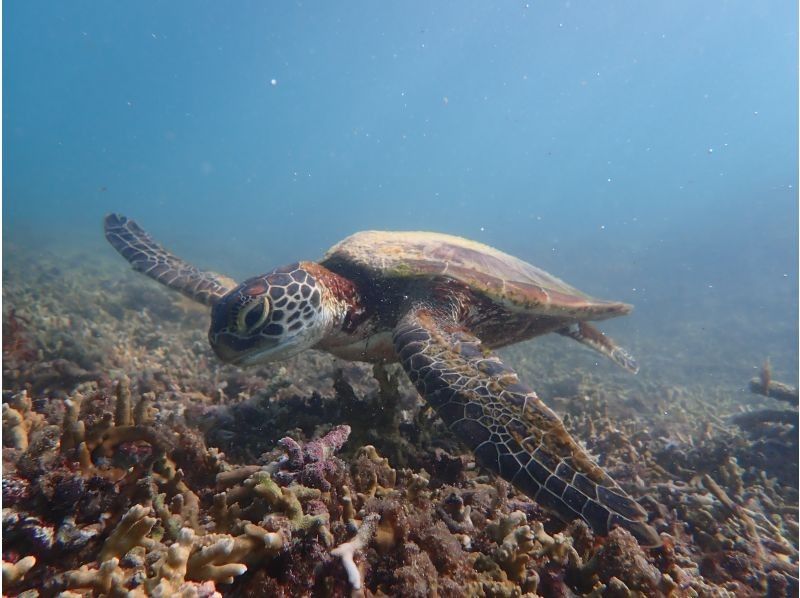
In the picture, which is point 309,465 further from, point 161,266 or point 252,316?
point 161,266

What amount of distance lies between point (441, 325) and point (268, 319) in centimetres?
157

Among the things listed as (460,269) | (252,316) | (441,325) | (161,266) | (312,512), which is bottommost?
(312,512)

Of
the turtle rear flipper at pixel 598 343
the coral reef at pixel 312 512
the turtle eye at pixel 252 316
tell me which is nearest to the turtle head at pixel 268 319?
the turtle eye at pixel 252 316

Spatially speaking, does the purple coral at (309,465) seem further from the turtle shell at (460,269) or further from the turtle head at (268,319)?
the turtle shell at (460,269)

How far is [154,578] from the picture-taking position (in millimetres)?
1304

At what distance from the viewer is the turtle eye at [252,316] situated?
10.7 ft

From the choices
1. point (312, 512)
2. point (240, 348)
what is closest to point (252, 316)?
point (240, 348)

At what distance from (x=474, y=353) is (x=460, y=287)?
109cm

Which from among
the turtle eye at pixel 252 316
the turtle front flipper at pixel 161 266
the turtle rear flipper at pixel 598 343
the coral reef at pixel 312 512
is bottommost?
the coral reef at pixel 312 512

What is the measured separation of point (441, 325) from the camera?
3744 mm

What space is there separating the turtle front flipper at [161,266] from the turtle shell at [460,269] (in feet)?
5.06

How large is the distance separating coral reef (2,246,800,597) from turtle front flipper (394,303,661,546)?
0.15m

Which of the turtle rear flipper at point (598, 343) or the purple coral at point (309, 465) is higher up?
the turtle rear flipper at point (598, 343)

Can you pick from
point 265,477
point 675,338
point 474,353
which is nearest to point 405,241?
point 474,353
